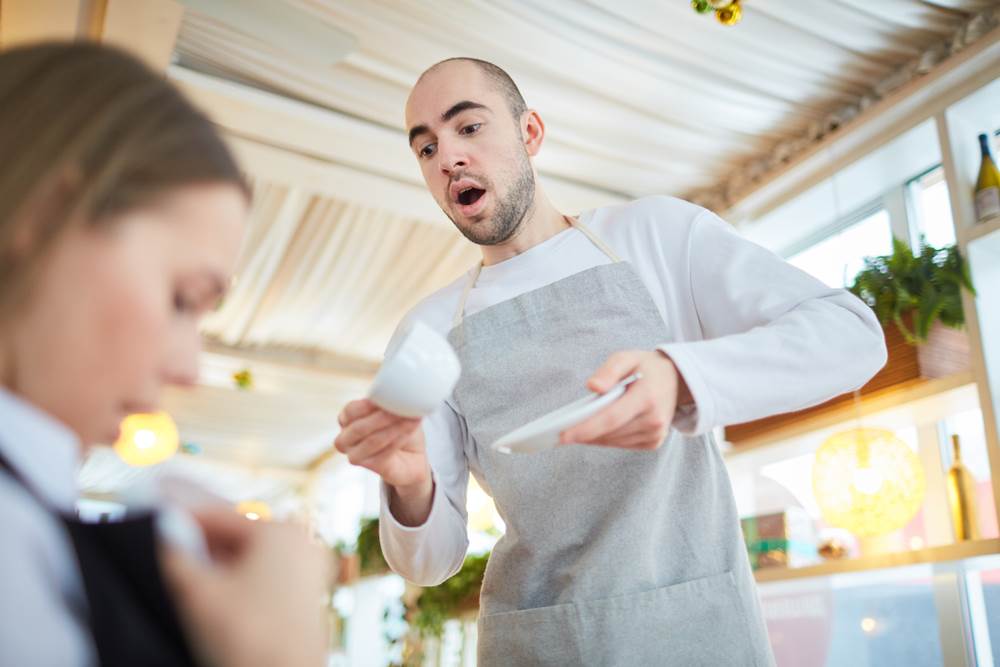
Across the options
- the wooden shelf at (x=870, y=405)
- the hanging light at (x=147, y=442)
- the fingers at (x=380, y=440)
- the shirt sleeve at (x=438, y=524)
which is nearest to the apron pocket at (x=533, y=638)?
the shirt sleeve at (x=438, y=524)

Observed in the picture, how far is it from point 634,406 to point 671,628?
482 mm

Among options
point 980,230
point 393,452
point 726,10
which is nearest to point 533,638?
point 393,452

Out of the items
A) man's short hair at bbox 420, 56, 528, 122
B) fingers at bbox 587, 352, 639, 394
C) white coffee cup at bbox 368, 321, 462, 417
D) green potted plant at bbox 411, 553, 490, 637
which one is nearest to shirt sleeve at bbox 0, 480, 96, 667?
white coffee cup at bbox 368, 321, 462, 417

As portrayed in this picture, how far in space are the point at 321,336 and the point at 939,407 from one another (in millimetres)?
4501

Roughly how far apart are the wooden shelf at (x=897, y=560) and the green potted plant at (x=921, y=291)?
26.8 inches

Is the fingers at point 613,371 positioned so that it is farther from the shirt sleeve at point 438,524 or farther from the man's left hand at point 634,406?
the shirt sleeve at point 438,524

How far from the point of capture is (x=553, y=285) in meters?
1.58

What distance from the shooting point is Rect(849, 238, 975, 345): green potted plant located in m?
2.81

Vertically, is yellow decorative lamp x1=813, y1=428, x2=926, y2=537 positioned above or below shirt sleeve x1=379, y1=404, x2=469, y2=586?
above

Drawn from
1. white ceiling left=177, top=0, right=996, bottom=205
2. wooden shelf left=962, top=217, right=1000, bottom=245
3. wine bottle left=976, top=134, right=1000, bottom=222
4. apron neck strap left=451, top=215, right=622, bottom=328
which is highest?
white ceiling left=177, top=0, right=996, bottom=205

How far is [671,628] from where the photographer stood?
1291mm

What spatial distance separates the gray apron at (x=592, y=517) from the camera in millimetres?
1307

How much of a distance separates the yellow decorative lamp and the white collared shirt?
2.77 metres

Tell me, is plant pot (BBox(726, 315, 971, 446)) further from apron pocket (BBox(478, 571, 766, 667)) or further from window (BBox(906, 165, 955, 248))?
apron pocket (BBox(478, 571, 766, 667))
